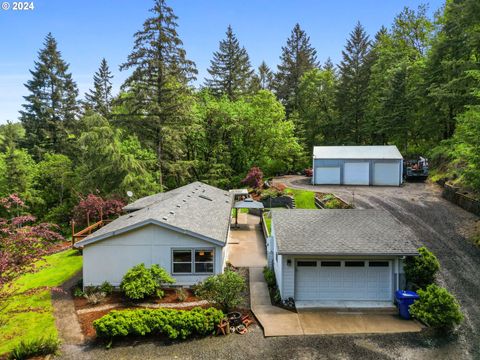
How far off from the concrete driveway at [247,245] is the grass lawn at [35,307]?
8.97 metres

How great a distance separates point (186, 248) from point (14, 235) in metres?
7.09

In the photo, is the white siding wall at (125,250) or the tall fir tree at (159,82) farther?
the tall fir tree at (159,82)

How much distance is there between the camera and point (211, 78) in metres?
49.6

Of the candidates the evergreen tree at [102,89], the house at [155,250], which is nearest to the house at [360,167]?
the house at [155,250]

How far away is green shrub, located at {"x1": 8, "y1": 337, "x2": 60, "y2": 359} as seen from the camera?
10.2 meters

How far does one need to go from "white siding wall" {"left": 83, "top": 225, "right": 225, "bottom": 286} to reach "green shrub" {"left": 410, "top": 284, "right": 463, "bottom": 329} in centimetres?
838

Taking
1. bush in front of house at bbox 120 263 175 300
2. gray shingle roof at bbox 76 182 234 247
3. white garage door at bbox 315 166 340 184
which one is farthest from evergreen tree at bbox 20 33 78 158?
bush in front of house at bbox 120 263 175 300

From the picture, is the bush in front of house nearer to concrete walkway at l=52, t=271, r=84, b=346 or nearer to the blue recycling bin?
concrete walkway at l=52, t=271, r=84, b=346

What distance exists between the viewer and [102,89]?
54.4 metres

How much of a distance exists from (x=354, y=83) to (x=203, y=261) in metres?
38.7

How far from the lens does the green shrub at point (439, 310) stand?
11117 millimetres

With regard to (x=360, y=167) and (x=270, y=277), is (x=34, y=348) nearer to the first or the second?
(x=270, y=277)

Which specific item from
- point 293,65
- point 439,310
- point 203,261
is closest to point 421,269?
point 439,310

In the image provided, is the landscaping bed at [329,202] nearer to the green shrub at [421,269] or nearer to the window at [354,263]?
the green shrub at [421,269]
